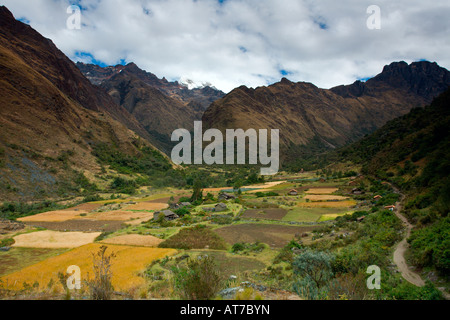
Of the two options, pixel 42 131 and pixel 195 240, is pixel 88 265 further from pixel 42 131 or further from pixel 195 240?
pixel 42 131

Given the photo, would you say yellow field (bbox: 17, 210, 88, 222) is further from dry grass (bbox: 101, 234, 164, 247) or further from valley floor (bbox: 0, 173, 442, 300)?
dry grass (bbox: 101, 234, 164, 247)

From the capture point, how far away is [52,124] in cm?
6681


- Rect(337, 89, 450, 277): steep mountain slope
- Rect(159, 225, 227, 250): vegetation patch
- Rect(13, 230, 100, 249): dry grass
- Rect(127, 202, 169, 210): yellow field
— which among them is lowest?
Rect(13, 230, 100, 249): dry grass

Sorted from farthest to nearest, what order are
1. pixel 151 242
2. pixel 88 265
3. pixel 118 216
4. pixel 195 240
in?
pixel 118 216, pixel 151 242, pixel 195 240, pixel 88 265

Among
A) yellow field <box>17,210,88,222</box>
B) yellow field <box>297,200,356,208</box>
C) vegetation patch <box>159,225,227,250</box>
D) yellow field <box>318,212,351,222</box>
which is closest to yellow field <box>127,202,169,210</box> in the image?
yellow field <box>17,210,88,222</box>

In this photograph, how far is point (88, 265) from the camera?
60.0 ft

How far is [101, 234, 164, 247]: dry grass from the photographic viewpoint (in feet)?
81.8

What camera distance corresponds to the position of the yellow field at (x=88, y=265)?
14.9 meters

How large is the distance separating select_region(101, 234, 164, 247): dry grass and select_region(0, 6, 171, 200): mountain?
3126 cm

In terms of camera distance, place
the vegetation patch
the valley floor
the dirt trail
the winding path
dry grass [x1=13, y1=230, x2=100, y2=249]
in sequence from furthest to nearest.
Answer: dry grass [x1=13, y1=230, x2=100, y2=249] → the vegetation patch → the valley floor → the winding path → the dirt trail

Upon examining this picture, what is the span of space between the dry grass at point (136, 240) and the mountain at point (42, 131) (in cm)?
3126

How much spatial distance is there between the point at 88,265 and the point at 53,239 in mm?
12158

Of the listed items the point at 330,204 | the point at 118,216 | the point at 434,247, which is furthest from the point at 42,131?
the point at 434,247
